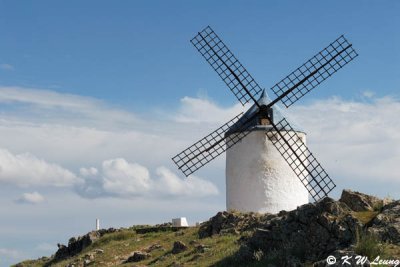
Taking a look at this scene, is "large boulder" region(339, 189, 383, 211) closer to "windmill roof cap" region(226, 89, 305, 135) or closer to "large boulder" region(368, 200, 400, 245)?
"large boulder" region(368, 200, 400, 245)

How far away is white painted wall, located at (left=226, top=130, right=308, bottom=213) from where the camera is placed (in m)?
32.3

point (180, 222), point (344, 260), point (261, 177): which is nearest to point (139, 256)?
point (180, 222)

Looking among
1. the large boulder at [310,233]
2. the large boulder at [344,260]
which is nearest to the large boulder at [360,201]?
the large boulder at [310,233]

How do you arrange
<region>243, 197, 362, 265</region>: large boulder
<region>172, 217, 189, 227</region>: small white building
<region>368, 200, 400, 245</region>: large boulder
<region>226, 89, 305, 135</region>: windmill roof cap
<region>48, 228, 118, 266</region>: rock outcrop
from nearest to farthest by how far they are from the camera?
<region>368, 200, 400, 245</region>: large boulder → <region>243, 197, 362, 265</region>: large boulder → <region>226, 89, 305, 135</region>: windmill roof cap → <region>172, 217, 189, 227</region>: small white building → <region>48, 228, 118, 266</region>: rock outcrop

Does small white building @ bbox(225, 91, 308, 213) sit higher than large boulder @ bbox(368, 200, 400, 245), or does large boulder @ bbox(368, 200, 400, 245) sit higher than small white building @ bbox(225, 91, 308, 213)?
small white building @ bbox(225, 91, 308, 213)

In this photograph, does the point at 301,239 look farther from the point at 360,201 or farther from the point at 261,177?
the point at 261,177

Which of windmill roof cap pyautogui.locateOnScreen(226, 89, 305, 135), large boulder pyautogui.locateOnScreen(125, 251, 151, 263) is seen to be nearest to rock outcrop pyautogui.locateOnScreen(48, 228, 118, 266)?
large boulder pyautogui.locateOnScreen(125, 251, 151, 263)

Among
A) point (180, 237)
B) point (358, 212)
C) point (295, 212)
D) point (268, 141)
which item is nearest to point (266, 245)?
point (295, 212)

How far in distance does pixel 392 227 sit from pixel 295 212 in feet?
9.78

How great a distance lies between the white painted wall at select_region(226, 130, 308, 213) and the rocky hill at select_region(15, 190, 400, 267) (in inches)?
156

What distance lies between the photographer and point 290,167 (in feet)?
107

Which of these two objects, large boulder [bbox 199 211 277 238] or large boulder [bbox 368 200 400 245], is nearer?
large boulder [bbox 368 200 400 245]

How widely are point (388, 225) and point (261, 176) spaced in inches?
595

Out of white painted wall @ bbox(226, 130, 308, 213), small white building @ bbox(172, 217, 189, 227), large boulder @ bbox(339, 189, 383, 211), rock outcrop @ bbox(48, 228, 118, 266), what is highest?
white painted wall @ bbox(226, 130, 308, 213)
